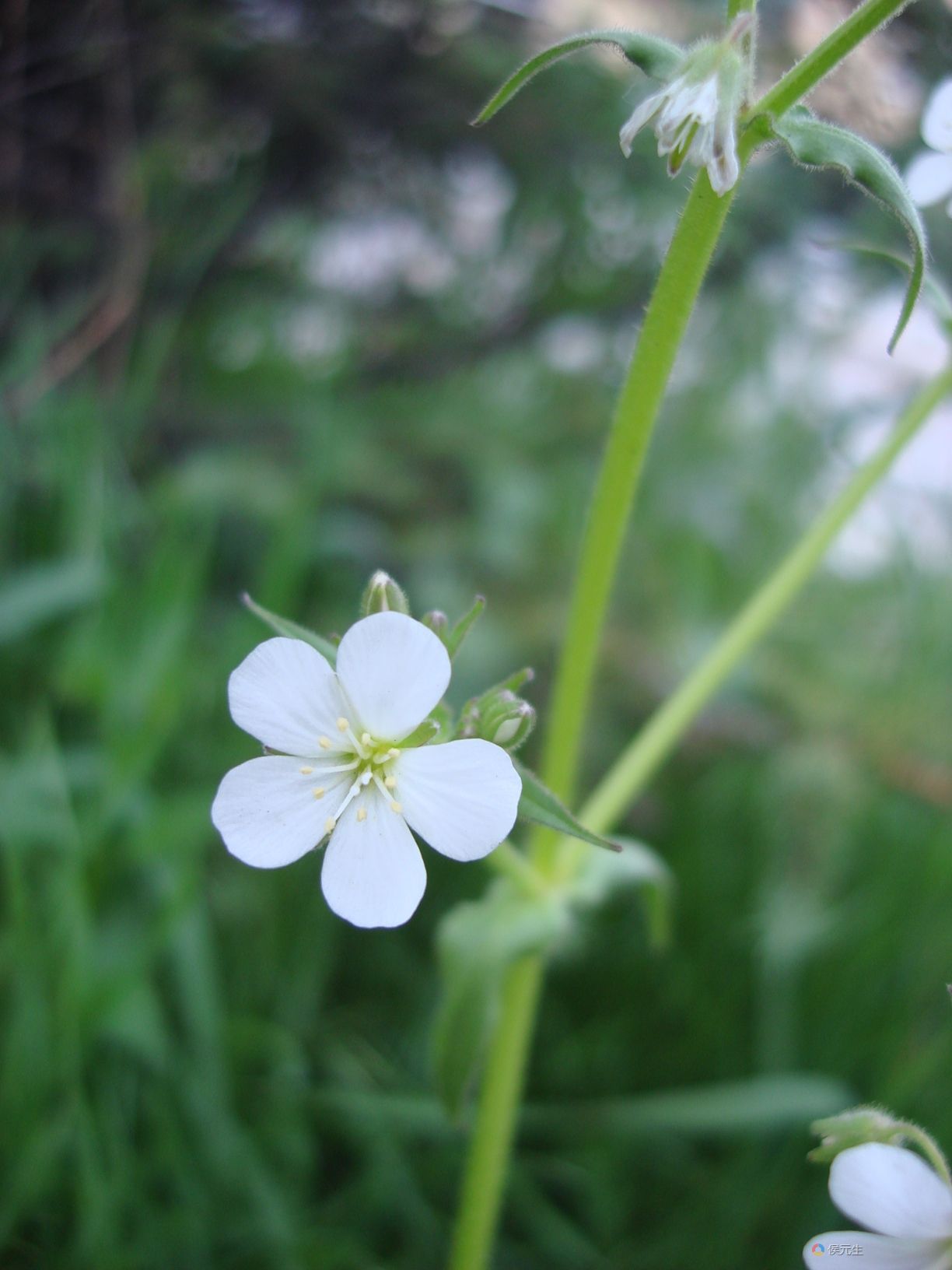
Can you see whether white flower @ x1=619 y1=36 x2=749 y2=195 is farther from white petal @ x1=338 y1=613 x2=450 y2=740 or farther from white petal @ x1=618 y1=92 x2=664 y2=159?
white petal @ x1=338 y1=613 x2=450 y2=740

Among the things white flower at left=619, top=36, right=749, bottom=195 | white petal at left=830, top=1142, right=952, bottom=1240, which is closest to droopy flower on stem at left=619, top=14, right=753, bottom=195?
white flower at left=619, top=36, right=749, bottom=195

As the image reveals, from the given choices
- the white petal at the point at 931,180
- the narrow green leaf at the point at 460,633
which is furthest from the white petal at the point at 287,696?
the white petal at the point at 931,180

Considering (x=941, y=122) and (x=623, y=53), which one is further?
(x=941, y=122)

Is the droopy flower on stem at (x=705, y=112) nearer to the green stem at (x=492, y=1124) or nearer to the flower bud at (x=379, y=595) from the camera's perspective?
the flower bud at (x=379, y=595)

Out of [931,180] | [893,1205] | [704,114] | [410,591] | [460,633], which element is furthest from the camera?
[410,591]

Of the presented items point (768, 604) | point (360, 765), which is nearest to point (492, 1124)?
point (360, 765)

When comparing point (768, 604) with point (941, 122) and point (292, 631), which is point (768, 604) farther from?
point (292, 631)
